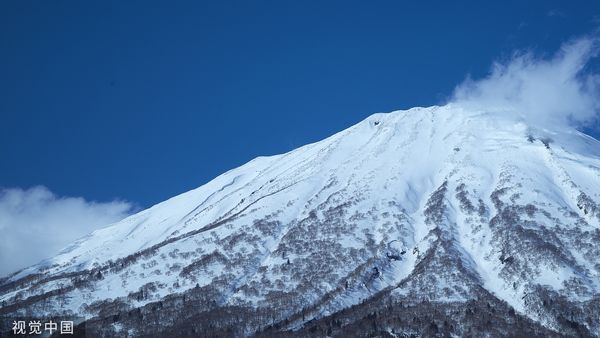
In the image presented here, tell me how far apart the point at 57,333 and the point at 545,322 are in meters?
126

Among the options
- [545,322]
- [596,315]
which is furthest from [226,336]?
[596,315]

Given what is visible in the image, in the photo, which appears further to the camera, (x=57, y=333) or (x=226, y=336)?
(x=226, y=336)

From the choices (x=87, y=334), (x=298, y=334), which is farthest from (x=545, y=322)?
(x=87, y=334)

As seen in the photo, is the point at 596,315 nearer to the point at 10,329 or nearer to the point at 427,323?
the point at 427,323

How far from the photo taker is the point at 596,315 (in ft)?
651

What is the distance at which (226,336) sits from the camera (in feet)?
650

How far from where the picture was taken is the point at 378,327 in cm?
19950

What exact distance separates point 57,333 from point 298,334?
2918 inches

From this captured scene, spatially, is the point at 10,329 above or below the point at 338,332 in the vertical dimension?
above

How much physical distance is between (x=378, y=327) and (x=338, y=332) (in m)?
11.0

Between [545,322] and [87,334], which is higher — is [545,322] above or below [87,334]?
below

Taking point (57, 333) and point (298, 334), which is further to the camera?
point (298, 334)

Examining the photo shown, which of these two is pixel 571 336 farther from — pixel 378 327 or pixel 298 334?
pixel 298 334

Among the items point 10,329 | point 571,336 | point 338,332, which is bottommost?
point 571,336
